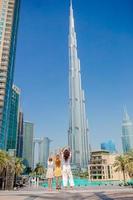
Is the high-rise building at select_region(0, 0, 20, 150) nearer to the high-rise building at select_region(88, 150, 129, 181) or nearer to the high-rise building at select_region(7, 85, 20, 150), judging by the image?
the high-rise building at select_region(7, 85, 20, 150)

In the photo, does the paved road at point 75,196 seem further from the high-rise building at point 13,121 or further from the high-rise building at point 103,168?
the high-rise building at point 13,121

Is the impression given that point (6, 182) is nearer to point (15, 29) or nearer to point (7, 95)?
point (7, 95)

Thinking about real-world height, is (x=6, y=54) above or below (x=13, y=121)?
above

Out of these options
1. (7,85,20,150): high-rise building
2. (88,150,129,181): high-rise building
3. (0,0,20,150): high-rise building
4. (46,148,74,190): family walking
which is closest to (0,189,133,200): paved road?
(46,148,74,190): family walking

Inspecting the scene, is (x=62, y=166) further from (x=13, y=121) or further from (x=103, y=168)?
(x=13, y=121)

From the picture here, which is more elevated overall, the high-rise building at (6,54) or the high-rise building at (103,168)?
the high-rise building at (6,54)

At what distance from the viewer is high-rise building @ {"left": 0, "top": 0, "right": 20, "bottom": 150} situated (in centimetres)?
12069

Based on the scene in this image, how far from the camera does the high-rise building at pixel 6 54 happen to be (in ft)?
396

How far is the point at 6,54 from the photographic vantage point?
414 feet

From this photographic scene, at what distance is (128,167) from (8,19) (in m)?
95.6

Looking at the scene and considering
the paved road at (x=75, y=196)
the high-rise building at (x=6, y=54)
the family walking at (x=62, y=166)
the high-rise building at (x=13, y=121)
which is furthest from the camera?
the high-rise building at (x=13, y=121)

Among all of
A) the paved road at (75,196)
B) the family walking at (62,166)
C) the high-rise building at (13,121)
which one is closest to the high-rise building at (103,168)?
the high-rise building at (13,121)

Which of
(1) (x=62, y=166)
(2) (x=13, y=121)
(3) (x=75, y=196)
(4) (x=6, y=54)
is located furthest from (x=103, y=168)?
(3) (x=75, y=196)

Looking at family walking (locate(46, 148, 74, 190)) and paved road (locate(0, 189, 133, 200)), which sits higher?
family walking (locate(46, 148, 74, 190))
